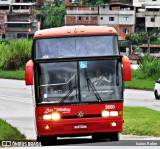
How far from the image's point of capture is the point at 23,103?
44.8m

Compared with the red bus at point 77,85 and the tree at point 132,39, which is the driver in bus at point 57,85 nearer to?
the red bus at point 77,85

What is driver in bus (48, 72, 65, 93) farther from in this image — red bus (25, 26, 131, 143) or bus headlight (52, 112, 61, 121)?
bus headlight (52, 112, 61, 121)

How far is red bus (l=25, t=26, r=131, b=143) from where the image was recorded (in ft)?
71.7

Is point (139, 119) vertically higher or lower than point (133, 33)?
higher

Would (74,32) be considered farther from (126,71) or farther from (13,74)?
(13,74)

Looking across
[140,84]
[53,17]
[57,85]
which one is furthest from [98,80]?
[53,17]

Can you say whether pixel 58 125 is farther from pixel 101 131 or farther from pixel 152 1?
pixel 152 1

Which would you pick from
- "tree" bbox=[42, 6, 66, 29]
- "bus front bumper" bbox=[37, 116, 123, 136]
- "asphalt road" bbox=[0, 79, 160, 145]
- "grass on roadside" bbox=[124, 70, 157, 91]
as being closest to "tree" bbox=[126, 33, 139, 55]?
"tree" bbox=[42, 6, 66, 29]

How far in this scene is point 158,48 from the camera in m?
120

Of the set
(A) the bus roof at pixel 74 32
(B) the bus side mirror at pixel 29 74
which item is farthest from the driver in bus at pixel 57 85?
(A) the bus roof at pixel 74 32

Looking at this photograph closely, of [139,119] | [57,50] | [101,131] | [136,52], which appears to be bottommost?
[136,52]

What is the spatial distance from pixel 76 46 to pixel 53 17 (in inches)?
4540

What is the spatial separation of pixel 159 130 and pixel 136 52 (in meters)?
94.2

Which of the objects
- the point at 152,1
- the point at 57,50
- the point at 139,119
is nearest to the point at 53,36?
the point at 57,50
